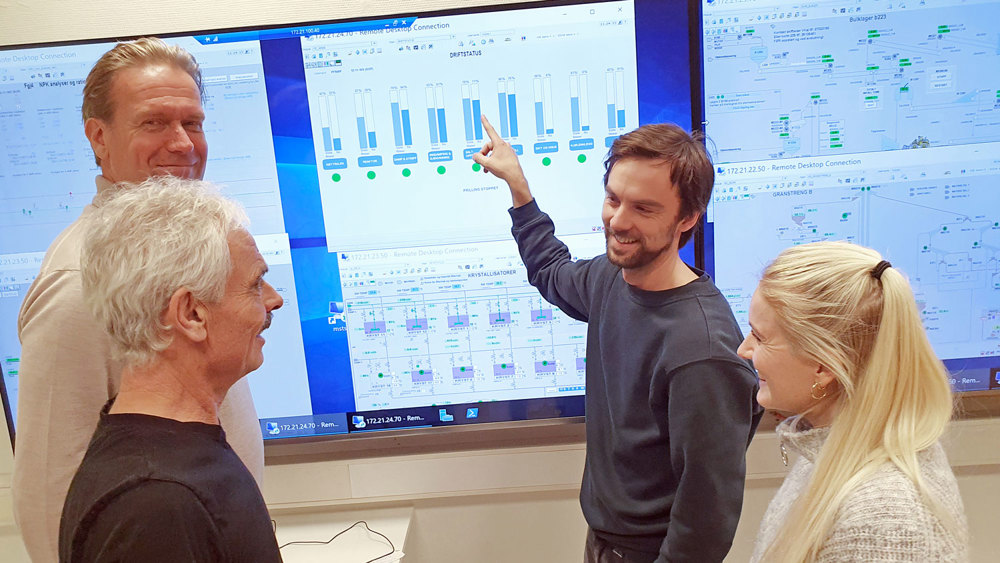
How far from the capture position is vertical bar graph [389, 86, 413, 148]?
6.87 feet

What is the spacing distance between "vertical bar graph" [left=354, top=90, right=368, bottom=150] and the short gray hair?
1.07 metres

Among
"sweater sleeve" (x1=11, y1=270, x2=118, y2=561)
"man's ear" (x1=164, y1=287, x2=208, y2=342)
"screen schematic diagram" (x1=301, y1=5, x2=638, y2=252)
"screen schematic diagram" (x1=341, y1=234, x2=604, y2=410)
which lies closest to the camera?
"man's ear" (x1=164, y1=287, x2=208, y2=342)

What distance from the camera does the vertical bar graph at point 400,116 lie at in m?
2.09

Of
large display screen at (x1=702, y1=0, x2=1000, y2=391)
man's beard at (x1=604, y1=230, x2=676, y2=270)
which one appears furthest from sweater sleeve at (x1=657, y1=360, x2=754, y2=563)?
large display screen at (x1=702, y1=0, x2=1000, y2=391)

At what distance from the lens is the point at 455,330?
2229 millimetres

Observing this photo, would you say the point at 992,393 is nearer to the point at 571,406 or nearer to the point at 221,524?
the point at 571,406

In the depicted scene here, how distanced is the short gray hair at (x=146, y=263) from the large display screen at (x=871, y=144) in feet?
5.25

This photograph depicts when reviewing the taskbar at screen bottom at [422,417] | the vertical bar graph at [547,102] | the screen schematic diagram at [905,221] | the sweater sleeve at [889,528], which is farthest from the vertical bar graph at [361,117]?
the sweater sleeve at [889,528]

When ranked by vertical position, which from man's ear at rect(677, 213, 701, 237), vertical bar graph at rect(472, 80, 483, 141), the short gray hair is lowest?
man's ear at rect(677, 213, 701, 237)

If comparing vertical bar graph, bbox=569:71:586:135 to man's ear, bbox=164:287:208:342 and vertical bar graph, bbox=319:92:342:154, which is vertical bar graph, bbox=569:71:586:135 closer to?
vertical bar graph, bbox=319:92:342:154

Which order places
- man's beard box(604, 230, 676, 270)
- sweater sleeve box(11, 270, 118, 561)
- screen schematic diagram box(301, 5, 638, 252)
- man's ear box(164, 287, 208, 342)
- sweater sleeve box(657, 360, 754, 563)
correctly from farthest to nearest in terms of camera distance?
1. screen schematic diagram box(301, 5, 638, 252)
2. man's beard box(604, 230, 676, 270)
3. sweater sleeve box(657, 360, 754, 563)
4. sweater sleeve box(11, 270, 118, 561)
5. man's ear box(164, 287, 208, 342)

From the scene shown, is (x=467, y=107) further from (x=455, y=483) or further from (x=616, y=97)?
(x=455, y=483)

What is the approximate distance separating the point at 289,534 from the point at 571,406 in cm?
106

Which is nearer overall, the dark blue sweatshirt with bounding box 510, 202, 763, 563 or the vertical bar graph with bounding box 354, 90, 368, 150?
the dark blue sweatshirt with bounding box 510, 202, 763, 563
